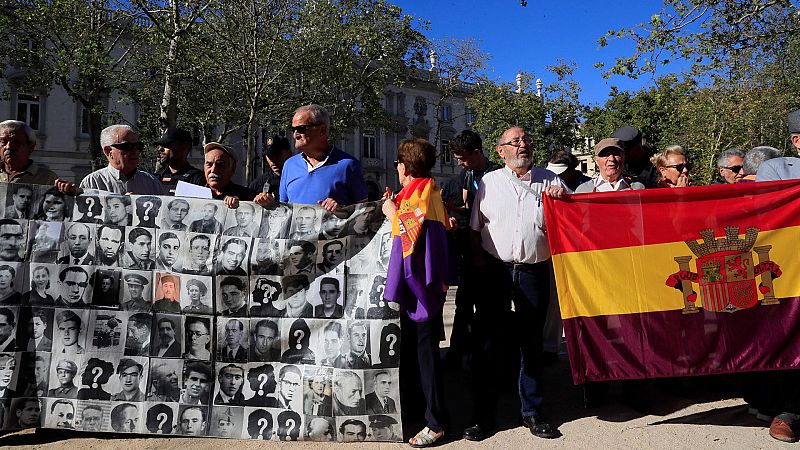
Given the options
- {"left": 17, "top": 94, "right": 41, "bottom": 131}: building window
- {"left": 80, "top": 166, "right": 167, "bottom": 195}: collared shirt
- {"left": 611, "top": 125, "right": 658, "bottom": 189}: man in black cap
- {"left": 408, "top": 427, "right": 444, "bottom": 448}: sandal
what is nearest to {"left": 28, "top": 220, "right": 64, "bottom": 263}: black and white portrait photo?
{"left": 80, "top": 166, "right": 167, "bottom": 195}: collared shirt

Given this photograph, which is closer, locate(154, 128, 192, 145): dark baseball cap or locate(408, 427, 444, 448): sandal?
locate(408, 427, 444, 448): sandal

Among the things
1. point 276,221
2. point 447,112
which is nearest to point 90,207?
point 276,221

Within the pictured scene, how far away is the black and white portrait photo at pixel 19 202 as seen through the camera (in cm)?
380

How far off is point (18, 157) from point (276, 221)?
1940 millimetres

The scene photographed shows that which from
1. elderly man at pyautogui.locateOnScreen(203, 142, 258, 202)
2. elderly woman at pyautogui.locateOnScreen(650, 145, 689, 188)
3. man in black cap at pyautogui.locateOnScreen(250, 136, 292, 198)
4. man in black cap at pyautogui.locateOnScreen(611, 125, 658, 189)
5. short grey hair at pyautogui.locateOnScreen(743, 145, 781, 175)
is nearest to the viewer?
elderly man at pyautogui.locateOnScreen(203, 142, 258, 202)

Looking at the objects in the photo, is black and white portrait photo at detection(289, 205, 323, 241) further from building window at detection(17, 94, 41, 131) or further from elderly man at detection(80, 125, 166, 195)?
building window at detection(17, 94, 41, 131)

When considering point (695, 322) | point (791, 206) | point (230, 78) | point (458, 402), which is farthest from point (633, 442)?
point (230, 78)

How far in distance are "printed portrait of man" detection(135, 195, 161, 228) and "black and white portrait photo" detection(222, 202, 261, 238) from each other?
478 mm

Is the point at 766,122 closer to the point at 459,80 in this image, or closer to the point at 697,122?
the point at 697,122

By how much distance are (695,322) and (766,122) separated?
69.8ft

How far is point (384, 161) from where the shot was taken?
4531 centimetres

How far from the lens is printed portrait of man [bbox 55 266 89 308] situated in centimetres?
378

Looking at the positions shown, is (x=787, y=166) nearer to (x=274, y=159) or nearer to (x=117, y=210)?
(x=274, y=159)

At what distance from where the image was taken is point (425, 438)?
361 cm
